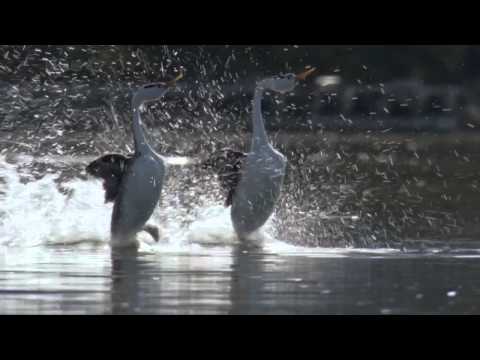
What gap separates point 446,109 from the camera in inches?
2277

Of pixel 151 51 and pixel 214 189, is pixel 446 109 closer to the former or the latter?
pixel 151 51

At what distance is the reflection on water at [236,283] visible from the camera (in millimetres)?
10648

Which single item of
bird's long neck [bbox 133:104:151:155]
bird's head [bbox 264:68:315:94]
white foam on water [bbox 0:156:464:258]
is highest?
bird's head [bbox 264:68:315:94]

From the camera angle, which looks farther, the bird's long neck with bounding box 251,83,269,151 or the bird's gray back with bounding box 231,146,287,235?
the bird's long neck with bounding box 251,83,269,151

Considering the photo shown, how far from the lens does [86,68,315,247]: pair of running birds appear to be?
16.4 metres

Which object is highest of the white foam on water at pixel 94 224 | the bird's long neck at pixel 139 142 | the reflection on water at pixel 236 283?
the bird's long neck at pixel 139 142

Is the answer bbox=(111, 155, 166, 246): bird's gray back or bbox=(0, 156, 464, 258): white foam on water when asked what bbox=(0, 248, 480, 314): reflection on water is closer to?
bbox=(0, 156, 464, 258): white foam on water

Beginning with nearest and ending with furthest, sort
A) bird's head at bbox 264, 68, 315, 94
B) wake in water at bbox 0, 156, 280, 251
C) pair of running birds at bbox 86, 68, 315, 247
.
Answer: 1. wake in water at bbox 0, 156, 280, 251
2. pair of running birds at bbox 86, 68, 315, 247
3. bird's head at bbox 264, 68, 315, 94

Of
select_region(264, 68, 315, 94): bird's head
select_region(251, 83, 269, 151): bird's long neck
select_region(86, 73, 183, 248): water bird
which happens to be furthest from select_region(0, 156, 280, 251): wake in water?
select_region(264, 68, 315, 94): bird's head

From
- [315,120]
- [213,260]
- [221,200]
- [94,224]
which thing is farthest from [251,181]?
[315,120]

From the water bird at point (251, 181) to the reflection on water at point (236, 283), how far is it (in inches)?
75.4

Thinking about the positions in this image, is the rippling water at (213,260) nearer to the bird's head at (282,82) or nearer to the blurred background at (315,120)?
the blurred background at (315,120)

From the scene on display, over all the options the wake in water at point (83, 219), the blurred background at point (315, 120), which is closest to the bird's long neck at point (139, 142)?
the wake in water at point (83, 219)

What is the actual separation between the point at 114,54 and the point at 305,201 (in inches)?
494
